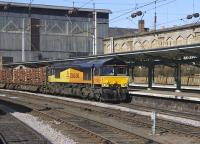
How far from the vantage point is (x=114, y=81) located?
34.1m

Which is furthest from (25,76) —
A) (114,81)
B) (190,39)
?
(114,81)

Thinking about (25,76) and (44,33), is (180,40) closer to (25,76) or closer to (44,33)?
(25,76)

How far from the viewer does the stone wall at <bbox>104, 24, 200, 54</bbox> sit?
6125 cm

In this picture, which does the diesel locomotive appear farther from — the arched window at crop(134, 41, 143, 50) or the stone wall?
the arched window at crop(134, 41, 143, 50)

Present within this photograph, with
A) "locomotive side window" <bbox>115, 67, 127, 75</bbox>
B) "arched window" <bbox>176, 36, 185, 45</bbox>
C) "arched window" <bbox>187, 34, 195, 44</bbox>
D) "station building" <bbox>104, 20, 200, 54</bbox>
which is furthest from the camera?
"arched window" <bbox>176, 36, 185, 45</bbox>

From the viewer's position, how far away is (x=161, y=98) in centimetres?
3044

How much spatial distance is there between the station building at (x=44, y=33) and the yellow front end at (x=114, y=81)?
5386cm

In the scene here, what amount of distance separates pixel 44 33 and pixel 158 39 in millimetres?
29322

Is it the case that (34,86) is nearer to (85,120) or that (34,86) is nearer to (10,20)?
(85,120)

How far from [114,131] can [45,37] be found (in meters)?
77.0

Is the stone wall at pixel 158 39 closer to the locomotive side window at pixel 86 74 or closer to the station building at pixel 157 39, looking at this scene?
the station building at pixel 157 39

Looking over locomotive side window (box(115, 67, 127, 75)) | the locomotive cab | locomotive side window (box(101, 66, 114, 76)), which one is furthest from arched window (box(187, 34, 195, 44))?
locomotive side window (box(101, 66, 114, 76))

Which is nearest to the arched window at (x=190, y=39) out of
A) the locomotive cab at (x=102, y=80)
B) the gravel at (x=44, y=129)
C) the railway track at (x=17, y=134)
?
the locomotive cab at (x=102, y=80)

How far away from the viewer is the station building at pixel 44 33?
3516 inches
